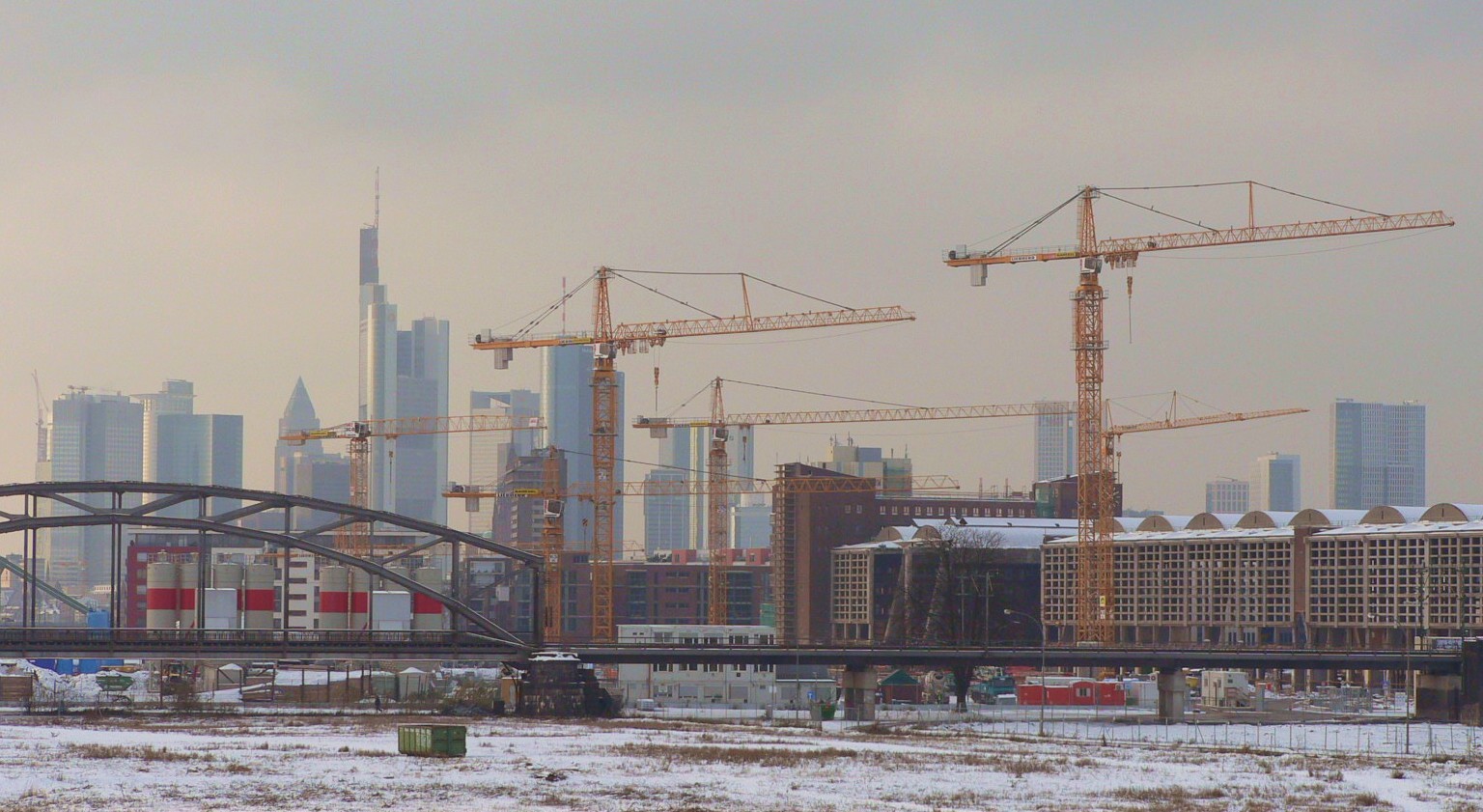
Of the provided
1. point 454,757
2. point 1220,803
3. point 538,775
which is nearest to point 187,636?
point 454,757

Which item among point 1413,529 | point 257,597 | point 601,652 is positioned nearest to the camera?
point 601,652

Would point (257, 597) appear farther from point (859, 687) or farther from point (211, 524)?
point (859, 687)

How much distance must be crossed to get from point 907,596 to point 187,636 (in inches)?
3052

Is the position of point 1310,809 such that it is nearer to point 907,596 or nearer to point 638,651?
point 638,651

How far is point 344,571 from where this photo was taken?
114812 mm

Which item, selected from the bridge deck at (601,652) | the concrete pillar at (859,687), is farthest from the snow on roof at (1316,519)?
the concrete pillar at (859,687)

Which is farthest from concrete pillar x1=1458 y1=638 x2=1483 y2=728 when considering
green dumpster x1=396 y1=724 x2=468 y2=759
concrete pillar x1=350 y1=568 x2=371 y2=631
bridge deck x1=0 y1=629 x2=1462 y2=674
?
green dumpster x1=396 y1=724 x2=468 y2=759

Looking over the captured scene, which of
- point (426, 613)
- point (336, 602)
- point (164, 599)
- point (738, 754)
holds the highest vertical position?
point (164, 599)

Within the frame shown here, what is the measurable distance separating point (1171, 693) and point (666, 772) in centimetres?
6211

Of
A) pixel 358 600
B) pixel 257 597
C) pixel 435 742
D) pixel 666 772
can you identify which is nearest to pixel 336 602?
pixel 358 600

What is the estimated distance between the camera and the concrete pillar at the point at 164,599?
110 metres

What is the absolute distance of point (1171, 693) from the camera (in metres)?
121

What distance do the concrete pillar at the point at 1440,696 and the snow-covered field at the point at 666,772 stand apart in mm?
38139

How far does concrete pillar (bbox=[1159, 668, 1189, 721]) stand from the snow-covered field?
32.2 metres
